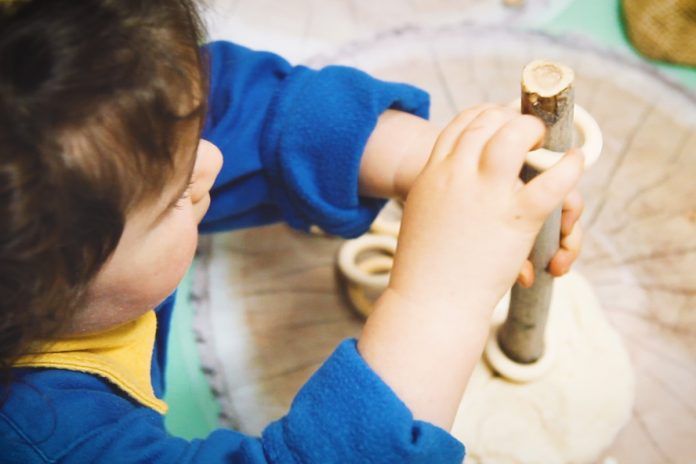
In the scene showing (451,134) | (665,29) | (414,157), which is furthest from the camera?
(665,29)

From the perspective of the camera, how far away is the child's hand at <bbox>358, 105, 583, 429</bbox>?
38cm

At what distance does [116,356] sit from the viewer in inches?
18.3

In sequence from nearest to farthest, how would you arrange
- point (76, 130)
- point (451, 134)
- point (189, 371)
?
point (76, 130) < point (451, 134) < point (189, 371)

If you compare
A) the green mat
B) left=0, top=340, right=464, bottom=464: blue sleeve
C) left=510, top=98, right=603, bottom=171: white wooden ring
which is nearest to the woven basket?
the green mat

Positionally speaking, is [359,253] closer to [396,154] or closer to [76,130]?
[396,154]

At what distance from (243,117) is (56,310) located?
260 mm

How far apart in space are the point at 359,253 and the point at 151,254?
30 centimetres

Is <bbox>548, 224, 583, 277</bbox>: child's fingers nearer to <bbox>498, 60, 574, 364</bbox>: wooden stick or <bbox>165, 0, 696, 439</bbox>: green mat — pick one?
<bbox>498, 60, 574, 364</bbox>: wooden stick

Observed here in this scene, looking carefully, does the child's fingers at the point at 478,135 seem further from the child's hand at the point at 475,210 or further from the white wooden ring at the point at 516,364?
the white wooden ring at the point at 516,364

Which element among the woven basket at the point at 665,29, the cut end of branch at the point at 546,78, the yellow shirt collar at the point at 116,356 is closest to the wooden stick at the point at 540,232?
the cut end of branch at the point at 546,78

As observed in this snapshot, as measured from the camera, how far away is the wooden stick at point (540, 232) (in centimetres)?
36

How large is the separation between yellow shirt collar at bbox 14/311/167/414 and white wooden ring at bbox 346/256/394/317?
0.18 metres

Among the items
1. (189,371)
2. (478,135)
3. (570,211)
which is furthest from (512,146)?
(189,371)

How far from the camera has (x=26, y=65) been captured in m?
0.30
